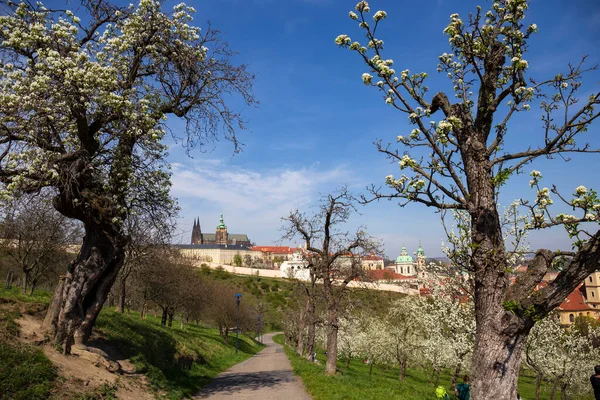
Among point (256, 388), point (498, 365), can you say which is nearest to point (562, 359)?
point (256, 388)

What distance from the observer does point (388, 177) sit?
21.5ft

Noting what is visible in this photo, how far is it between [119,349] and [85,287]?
323 cm

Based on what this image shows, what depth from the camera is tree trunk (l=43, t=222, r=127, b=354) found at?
996cm

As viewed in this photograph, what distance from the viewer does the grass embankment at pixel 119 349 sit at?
→ 24.7 feet

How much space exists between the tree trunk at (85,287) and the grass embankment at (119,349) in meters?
0.94

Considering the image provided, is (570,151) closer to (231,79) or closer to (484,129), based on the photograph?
(484,129)

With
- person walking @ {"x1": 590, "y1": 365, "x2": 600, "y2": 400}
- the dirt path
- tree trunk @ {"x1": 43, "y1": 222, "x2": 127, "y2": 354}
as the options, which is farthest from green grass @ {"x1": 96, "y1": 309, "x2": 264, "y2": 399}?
person walking @ {"x1": 590, "y1": 365, "x2": 600, "y2": 400}

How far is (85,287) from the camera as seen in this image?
10.8m

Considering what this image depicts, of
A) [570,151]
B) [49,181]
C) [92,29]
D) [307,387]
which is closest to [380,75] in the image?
[570,151]

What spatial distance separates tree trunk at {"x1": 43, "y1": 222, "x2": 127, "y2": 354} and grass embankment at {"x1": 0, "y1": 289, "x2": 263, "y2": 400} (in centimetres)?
94

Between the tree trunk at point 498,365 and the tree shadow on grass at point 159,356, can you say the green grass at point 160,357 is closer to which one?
the tree shadow on grass at point 159,356

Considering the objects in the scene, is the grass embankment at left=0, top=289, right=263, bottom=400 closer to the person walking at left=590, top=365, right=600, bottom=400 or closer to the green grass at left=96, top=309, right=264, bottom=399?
the green grass at left=96, top=309, right=264, bottom=399

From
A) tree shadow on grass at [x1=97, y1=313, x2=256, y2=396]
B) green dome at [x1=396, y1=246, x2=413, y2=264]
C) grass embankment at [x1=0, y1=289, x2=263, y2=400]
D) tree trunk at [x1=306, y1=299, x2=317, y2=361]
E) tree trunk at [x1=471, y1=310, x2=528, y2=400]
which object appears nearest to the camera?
tree trunk at [x1=471, y1=310, x2=528, y2=400]

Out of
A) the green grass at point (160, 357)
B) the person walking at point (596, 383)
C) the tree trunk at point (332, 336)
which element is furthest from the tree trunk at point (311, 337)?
the person walking at point (596, 383)
